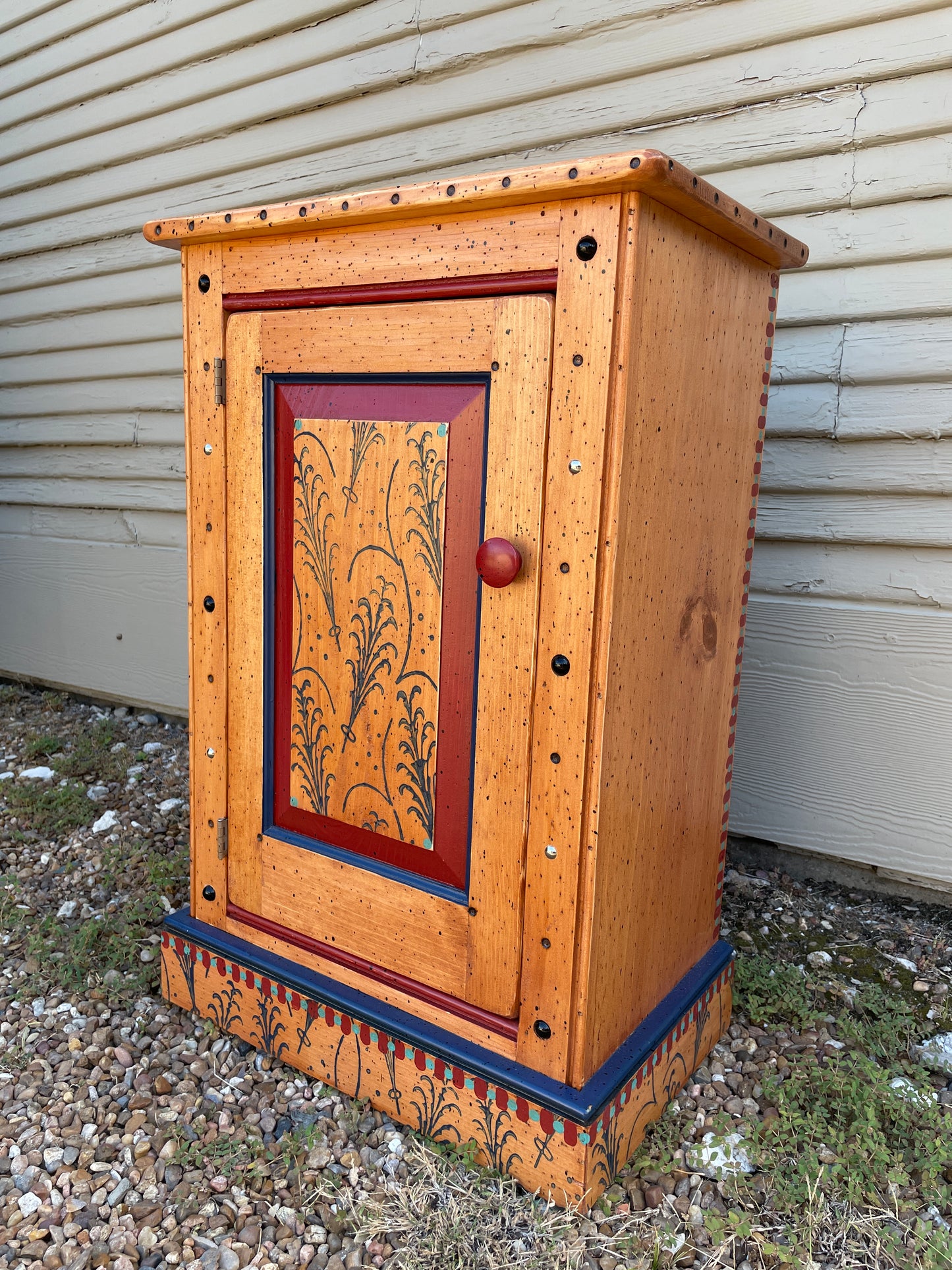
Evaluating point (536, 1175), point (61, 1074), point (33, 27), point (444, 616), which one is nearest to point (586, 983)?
point (536, 1175)

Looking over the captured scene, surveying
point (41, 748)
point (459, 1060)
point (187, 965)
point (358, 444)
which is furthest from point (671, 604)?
point (41, 748)

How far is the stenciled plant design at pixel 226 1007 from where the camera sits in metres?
1.96

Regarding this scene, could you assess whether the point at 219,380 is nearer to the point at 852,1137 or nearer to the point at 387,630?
the point at 387,630

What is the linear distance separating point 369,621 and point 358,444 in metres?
0.32

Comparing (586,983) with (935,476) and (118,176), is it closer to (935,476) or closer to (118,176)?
(935,476)

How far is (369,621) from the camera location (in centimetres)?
167

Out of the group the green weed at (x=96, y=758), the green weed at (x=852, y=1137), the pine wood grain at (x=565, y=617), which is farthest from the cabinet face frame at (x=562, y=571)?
the green weed at (x=96, y=758)

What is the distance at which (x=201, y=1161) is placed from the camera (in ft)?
5.44

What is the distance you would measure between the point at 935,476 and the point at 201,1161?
7.29 ft

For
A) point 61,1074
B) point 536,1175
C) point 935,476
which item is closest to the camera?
point 536,1175

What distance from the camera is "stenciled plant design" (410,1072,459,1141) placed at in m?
1.62

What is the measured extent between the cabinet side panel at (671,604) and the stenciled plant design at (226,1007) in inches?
32.7

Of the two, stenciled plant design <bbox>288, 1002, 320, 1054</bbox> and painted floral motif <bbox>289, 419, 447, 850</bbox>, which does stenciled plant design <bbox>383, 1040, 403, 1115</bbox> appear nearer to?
stenciled plant design <bbox>288, 1002, 320, 1054</bbox>

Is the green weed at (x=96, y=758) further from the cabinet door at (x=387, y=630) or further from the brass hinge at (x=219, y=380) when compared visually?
the brass hinge at (x=219, y=380)
